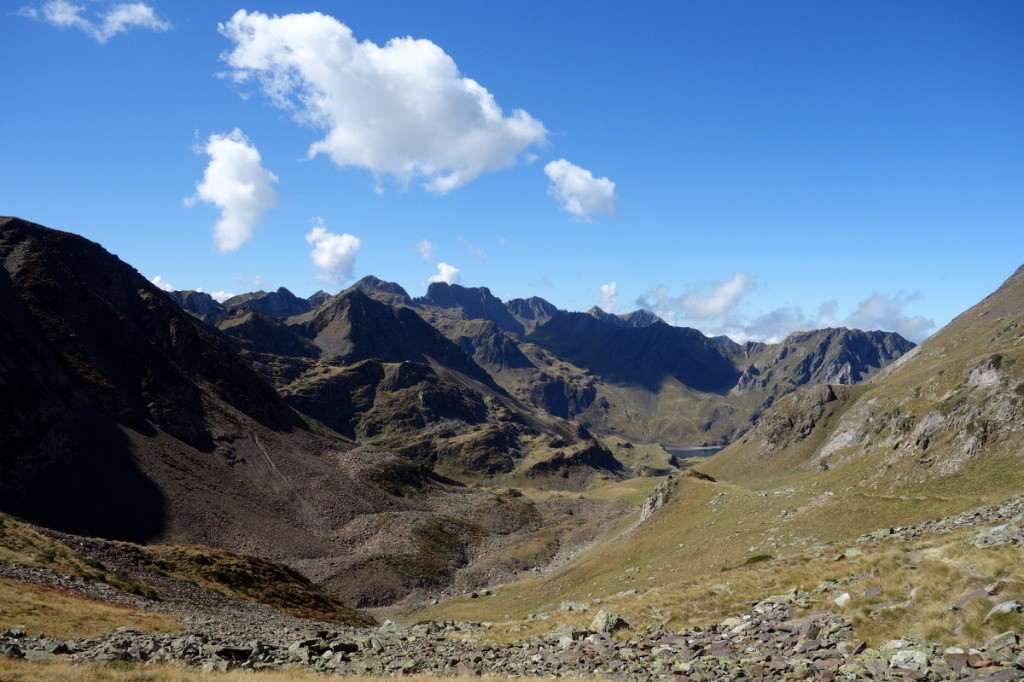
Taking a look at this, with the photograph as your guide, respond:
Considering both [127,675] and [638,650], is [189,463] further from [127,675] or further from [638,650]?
[638,650]

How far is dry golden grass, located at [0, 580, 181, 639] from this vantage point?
28.4 m

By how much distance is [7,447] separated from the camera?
92438mm

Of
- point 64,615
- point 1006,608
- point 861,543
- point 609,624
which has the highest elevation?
point 1006,608

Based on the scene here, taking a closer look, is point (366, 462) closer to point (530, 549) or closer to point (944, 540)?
point (530, 549)

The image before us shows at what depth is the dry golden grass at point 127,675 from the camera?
685 inches

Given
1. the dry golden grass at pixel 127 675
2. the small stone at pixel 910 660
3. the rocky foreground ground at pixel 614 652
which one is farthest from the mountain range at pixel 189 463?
the small stone at pixel 910 660

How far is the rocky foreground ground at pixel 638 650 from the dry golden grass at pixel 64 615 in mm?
2095

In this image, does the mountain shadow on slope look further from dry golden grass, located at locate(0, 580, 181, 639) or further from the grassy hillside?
the grassy hillside

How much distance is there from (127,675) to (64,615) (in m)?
18.4

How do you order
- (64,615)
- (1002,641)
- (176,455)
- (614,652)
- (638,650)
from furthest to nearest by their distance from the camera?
(176,455) → (64,615) → (614,652) → (638,650) → (1002,641)

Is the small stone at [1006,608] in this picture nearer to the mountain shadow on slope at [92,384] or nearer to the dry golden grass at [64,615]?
the dry golden grass at [64,615]

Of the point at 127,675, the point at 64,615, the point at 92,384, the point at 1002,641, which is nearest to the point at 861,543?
the point at 1002,641

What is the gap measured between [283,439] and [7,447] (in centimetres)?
6324

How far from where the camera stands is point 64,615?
31.1m
